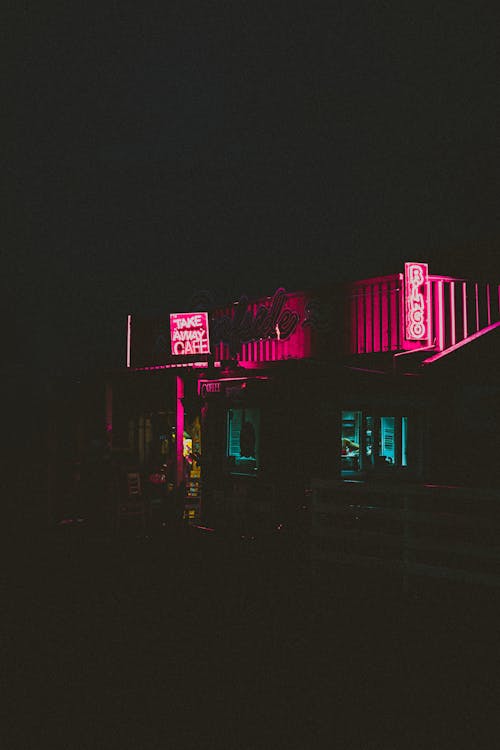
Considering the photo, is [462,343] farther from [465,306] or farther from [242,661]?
[242,661]

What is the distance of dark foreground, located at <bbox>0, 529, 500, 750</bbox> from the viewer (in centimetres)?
557

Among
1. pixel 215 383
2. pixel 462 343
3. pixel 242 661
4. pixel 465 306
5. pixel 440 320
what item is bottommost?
pixel 242 661

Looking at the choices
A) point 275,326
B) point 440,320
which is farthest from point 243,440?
point 440,320

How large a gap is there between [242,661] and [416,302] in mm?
7853

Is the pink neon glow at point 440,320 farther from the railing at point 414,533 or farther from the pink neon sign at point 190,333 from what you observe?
the pink neon sign at point 190,333

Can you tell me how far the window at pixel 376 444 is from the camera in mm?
15266

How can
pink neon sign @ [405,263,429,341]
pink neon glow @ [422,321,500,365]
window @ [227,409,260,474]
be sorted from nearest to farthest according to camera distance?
pink neon glow @ [422,321,500,365] → pink neon sign @ [405,263,429,341] → window @ [227,409,260,474]

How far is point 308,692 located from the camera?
6.43 m

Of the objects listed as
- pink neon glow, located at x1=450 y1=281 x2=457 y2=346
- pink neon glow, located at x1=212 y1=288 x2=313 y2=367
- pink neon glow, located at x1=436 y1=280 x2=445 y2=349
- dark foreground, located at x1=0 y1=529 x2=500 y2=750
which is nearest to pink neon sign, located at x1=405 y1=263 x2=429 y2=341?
pink neon glow, located at x1=436 y1=280 x2=445 y2=349

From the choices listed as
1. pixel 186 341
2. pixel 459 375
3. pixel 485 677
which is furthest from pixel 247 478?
pixel 485 677

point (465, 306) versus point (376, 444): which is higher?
point (465, 306)

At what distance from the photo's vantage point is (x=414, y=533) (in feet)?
35.1

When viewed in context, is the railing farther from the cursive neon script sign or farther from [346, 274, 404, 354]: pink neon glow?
the cursive neon script sign

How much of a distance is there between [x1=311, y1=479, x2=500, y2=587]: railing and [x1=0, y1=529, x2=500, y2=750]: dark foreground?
33 centimetres
